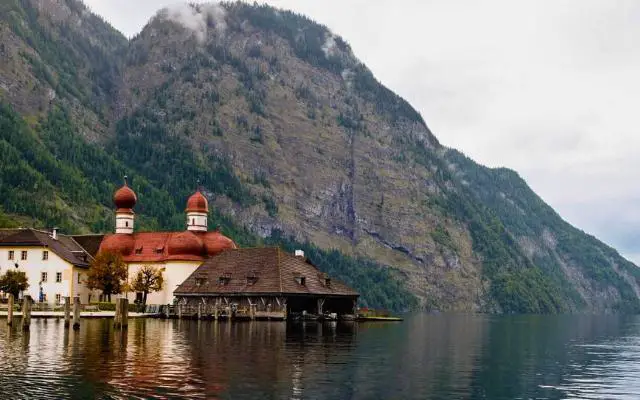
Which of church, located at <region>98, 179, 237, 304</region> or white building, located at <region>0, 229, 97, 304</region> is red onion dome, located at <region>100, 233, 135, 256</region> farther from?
white building, located at <region>0, 229, 97, 304</region>

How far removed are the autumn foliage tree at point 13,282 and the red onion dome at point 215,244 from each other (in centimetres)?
2976

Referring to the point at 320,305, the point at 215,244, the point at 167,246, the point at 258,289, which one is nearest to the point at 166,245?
the point at 167,246

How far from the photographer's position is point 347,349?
73.2 m

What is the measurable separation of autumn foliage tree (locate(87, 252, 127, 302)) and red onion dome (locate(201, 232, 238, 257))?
1514cm

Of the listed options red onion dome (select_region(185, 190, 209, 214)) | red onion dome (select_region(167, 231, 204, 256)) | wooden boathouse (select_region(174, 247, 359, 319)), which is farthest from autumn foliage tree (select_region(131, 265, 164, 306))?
red onion dome (select_region(185, 190, 209, 214))

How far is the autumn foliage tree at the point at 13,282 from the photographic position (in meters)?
129

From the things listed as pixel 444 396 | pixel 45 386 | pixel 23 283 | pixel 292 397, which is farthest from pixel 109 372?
pixel 23 283

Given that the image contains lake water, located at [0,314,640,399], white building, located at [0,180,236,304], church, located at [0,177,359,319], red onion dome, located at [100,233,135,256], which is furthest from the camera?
red onion dome, located at [100,233,135,256]

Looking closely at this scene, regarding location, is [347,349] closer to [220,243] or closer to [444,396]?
[444,396]

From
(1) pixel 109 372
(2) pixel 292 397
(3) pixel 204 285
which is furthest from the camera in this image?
(3) pixel 204 285

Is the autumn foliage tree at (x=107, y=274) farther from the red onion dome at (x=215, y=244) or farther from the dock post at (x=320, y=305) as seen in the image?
the dock post at (x=320, y=305)

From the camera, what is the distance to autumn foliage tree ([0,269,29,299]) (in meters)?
129

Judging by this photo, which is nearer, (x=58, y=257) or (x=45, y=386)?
(x=45, y=386)

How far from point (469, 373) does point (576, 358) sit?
21893 millimetres
